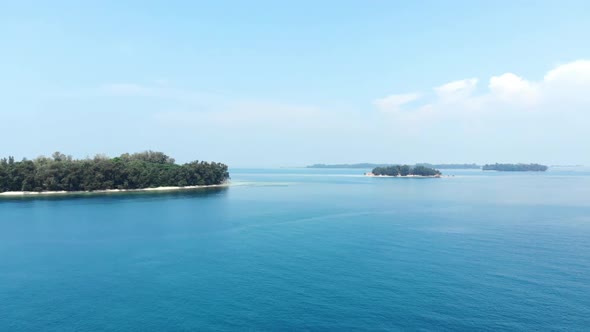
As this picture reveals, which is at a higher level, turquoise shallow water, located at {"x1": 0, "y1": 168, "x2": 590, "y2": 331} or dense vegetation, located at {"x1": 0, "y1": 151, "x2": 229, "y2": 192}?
dense vegetation, located at {"x1": 0, "y1": 151, "x2": 229, "y2": 192}

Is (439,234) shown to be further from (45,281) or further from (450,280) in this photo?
(45,281)

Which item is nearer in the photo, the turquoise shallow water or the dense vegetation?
the turquoise shallow water

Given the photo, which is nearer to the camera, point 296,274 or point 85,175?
point 296,274

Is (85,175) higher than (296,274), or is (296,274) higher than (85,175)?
(85,175)

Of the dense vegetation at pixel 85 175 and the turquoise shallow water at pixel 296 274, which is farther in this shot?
the dense vegetation at pixel 85 175

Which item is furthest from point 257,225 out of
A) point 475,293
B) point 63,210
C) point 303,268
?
point 63,210
